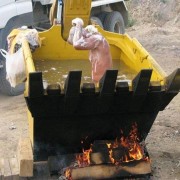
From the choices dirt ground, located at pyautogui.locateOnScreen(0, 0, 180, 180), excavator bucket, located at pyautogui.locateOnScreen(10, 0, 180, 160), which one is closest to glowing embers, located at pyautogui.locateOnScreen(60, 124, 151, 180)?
excavator bucket, located at pyautogui.locateOnScreen(10, 0, 180, 160)

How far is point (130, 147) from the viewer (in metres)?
4.69

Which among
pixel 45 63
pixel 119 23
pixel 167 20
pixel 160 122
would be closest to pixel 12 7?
pixel 45 63

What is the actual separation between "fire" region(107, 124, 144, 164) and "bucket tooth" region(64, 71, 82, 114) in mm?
710

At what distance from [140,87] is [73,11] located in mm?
1777

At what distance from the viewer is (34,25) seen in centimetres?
836

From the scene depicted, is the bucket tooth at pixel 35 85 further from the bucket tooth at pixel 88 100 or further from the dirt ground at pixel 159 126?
the dirt ground at pixel 159 126

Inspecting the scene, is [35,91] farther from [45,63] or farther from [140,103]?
[45,63]

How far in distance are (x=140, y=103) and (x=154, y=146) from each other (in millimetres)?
1304

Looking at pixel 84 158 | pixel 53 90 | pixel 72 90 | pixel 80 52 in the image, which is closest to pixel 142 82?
pixel 72 90

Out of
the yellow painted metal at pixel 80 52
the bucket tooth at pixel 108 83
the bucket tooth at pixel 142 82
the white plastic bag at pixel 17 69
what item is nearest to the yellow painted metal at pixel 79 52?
the yellow painted metal at pixel 80 52

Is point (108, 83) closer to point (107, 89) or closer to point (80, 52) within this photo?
point (107, 89)

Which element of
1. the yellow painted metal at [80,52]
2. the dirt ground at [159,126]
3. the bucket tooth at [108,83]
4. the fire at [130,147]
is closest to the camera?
the bucket tooth at [108,83]

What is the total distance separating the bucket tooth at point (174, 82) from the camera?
423 centimetres

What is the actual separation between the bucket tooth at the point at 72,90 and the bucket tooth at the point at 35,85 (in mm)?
239
